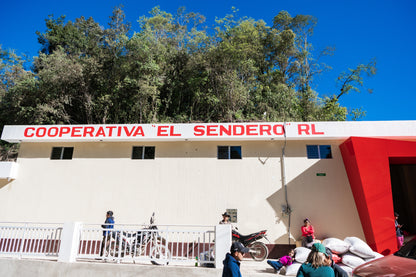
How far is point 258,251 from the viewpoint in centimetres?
823

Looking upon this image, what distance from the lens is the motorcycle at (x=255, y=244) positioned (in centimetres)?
816

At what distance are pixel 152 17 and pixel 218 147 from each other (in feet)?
43.8

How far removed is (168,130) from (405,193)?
380 inches

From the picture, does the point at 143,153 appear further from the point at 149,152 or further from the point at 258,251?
the point at 258,251

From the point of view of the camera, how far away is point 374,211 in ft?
26.0

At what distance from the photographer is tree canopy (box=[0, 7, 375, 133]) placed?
49.6ft

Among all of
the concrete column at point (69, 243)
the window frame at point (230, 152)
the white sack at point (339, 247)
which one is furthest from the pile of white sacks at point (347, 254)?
the concrete column at point (69, 243)

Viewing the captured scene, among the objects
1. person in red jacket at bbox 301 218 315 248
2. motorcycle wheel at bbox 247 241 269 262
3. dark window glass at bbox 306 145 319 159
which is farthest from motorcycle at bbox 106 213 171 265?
dark window glass at bbox 306 145 319 159

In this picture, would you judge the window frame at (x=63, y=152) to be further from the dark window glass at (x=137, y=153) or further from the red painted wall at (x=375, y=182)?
the red painted wall at (x=375, y=182)

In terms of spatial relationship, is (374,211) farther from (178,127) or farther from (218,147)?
(178,127)

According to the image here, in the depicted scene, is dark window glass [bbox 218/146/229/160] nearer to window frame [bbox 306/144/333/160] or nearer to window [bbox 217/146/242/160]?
window [bbox 217/146/242/160]

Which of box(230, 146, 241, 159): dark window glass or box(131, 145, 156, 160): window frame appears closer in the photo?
box(230, 146, 241, 159): dark window glass

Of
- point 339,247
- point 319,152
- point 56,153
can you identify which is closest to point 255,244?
point 339,247

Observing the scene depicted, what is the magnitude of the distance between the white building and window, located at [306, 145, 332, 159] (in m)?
0.03
